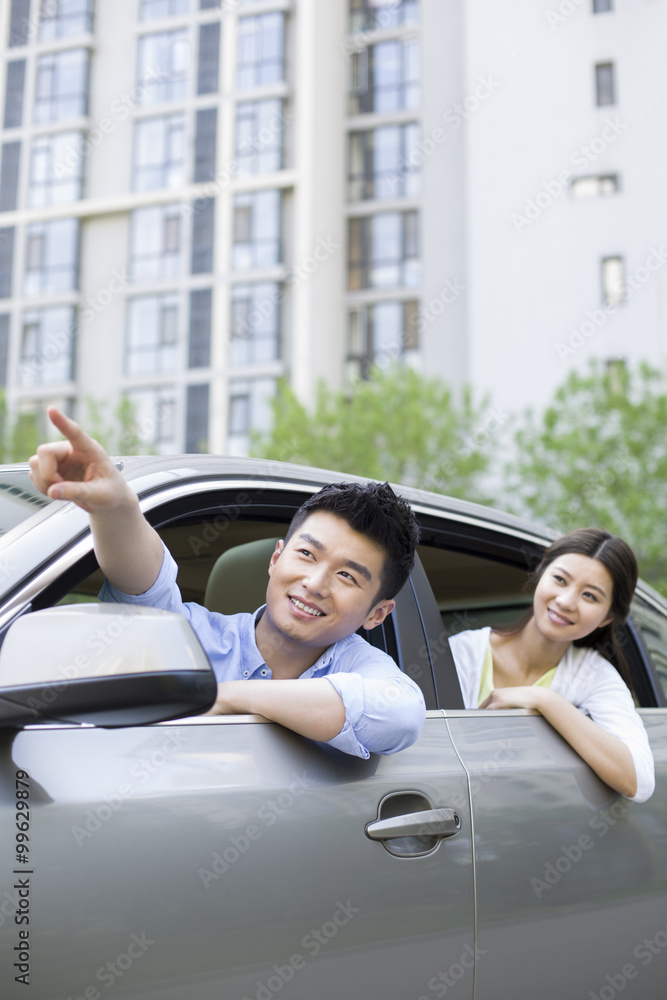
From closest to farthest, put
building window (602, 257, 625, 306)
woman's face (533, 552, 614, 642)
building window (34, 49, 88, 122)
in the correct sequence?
1. woman's face (533, 552, 614, 642)
2. building window (602, 257, 625, 306)
3. building window (34, 49, 88, 122)

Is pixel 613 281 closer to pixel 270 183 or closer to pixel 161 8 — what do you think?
pixel 270 183

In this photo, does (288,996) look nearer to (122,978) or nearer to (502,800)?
(122,978)

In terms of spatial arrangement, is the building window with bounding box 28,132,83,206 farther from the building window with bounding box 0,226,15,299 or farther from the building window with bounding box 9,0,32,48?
the building window with bounding box 9,0,32,48

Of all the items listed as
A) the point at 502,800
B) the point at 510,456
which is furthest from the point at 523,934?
the point at 510,456

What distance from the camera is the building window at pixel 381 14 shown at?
34125mm

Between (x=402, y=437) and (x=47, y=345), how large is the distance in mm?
15195

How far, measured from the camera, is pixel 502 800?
205 cm

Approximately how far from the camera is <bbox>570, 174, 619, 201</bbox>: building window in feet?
84.8

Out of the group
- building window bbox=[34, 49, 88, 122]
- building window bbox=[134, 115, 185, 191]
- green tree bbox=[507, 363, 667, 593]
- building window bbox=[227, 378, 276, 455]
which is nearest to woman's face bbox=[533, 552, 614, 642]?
green tree bbox=[507, 363, 667, 593]

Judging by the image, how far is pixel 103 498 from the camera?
1.62m

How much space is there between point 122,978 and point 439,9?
116 feet

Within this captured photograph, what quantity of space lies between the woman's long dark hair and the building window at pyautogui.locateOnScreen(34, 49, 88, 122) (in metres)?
35.3

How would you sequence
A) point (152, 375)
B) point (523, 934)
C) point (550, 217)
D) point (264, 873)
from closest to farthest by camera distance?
point (264, 873)
point (523, 934)
point (550, 217)
point (152, 375)

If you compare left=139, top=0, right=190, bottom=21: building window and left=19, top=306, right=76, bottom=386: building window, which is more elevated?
left=139, top=0, right=190, bottom=21: building window
